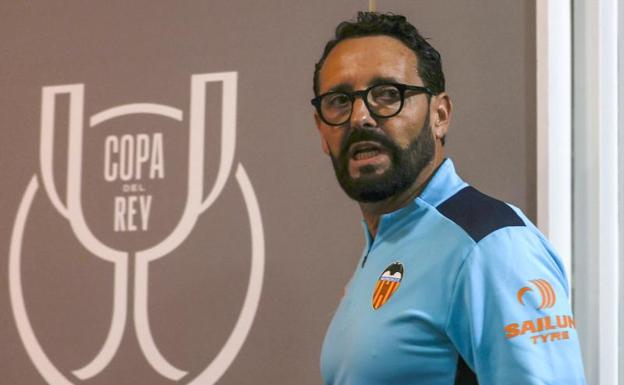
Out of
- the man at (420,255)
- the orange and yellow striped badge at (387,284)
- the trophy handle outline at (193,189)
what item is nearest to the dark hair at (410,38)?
the man at (420,255)

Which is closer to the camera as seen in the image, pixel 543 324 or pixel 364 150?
pixel 543 324

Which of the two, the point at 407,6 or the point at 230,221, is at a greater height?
the point at 407,6

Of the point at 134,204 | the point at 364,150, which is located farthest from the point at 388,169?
the point at 134,204

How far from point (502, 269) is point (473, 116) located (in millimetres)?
722

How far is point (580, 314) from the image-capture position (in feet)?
6.30

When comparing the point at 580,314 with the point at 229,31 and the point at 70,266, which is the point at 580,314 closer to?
the point at 229,31

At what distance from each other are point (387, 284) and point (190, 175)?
0.97 m

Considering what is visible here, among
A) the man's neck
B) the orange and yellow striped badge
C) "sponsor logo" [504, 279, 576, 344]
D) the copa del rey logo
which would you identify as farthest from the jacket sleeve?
the copa del rey logo

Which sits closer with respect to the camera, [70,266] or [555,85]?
[555,85]

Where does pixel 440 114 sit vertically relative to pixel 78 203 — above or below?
above

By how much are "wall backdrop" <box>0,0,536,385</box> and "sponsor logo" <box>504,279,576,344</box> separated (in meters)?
0.61

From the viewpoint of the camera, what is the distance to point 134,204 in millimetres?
2377

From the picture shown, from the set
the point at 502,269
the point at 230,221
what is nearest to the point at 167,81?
the point at 230,221

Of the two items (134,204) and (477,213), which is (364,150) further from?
(134,204)
